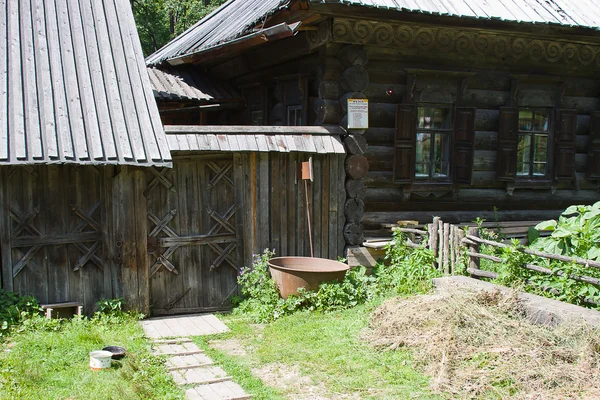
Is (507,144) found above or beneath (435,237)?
above

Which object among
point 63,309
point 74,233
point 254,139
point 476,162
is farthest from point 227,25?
point 63,309

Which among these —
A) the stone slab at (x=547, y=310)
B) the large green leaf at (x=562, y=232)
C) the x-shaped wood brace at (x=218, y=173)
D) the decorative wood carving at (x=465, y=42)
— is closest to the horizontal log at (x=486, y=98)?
the decorative wood carving at (x=465, y=42)

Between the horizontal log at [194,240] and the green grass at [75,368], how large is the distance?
1416mm

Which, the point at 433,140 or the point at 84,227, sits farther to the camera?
the point at 433,140

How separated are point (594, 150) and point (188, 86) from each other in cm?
792

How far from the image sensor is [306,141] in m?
8.78

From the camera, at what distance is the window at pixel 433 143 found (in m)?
10.2

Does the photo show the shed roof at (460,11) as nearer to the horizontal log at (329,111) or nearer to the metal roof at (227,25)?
the metal roof at (227,25)

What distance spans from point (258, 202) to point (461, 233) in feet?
9.48

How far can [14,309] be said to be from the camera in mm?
7207

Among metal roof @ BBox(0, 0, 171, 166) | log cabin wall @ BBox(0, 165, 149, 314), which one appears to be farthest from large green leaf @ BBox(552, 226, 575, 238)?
log cabin wall @ BBox(0, 165, 149, 314)

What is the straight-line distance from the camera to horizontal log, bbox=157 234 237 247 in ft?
27.4

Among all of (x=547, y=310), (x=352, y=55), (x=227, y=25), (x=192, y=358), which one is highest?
(x=227, y=25)

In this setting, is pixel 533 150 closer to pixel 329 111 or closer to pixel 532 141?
pixel 532 141
